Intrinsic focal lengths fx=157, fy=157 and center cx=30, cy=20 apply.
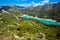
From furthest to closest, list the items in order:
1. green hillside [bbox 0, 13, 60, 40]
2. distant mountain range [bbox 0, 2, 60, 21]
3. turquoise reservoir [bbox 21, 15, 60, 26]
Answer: distant mountain range [bbox 0, 2, 60, 21]
turquoise reservoir [bbox 21, 15, 60, 26]
green hillside [bbox 0, 13, 60, 40]

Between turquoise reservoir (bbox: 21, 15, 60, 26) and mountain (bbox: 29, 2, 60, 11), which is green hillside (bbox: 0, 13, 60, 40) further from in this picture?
mountain (bbox: 29, 2, 60, 11)

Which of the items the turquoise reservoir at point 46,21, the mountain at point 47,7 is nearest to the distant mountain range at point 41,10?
the mountain at point 47,7

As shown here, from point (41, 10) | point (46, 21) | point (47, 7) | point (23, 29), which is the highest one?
point (47, 7)

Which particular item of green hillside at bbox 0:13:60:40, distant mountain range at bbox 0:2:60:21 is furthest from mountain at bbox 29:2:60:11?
green hillside at bbox 0:13:60:40

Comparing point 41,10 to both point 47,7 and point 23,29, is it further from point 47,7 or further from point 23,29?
point 23,29

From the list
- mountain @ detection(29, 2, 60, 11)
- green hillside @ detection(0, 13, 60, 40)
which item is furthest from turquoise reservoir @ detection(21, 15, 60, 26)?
mountain @ detection(29, 2, 60, 11)

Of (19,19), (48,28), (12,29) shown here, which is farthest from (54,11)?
(12,29)

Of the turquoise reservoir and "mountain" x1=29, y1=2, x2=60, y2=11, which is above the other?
"mountain" x1=29, y1=2, x2=60, y2=11

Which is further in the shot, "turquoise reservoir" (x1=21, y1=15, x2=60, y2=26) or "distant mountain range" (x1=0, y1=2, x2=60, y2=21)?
"distant mountain range" (x1=0, y1=2, x2=60, y2=21)

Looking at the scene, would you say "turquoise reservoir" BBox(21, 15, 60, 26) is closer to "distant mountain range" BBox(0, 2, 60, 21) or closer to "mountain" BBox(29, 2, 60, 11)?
"distant mountain range" BBox(0, 2, 60, 21)

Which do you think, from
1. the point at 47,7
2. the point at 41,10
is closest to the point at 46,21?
the point at 41,10

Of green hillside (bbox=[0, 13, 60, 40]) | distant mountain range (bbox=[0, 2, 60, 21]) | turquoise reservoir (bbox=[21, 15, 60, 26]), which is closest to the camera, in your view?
green hillside (bbox=[0, 13, 60, 40])

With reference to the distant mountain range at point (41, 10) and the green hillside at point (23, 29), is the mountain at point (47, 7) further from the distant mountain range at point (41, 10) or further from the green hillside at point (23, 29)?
the green hillside at point (23, 29)
